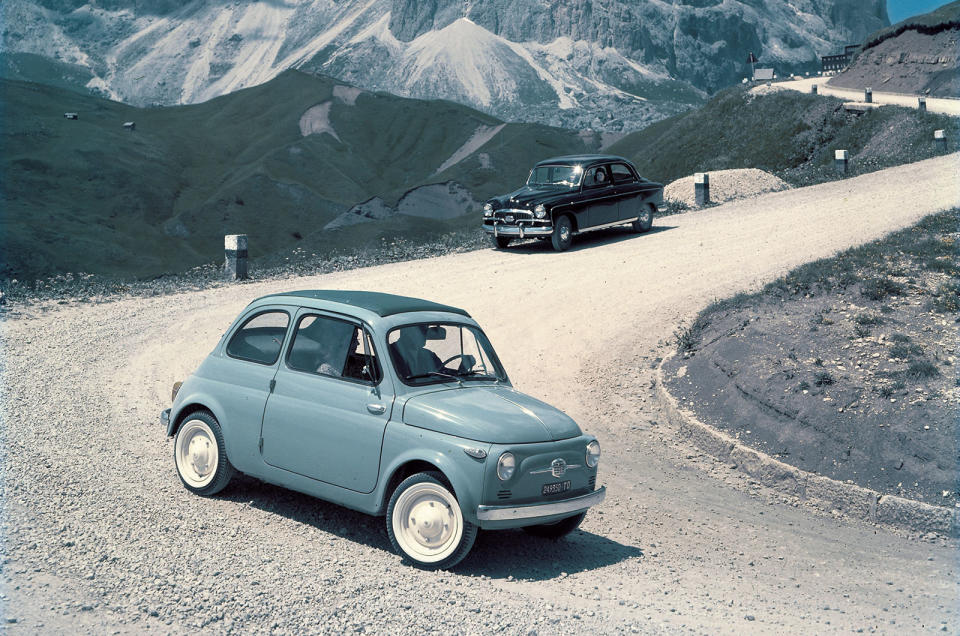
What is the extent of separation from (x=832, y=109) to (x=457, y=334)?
55303 millimetres

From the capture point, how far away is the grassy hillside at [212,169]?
6084cm

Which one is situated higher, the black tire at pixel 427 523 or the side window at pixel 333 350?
the side window at pixel 333 350

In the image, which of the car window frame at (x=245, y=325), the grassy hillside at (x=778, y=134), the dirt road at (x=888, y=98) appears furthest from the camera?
the dirt road at (x=888, y=98)

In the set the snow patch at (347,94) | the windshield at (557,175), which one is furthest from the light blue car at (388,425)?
the snow patch at (347,94)

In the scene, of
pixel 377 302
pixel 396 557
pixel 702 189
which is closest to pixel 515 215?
pixel 702 189

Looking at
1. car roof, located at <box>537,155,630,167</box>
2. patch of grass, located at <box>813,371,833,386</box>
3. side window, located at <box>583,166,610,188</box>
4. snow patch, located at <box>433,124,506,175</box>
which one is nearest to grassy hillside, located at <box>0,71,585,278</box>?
snow patch, located at <box>433,124,506,175</box>

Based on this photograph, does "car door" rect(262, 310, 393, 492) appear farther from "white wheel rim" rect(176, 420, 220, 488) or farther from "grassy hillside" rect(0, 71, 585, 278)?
→ "grassy hillside" rect(0, 71, 585, 278)

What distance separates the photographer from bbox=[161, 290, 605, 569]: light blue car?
6254 millimetres

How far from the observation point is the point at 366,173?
99.0 meters

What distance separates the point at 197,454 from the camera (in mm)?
7668

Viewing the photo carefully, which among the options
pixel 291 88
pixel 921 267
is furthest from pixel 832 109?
pixel 291 88

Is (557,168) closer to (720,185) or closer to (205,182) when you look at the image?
(720,185)

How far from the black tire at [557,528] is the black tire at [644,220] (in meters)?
15.5

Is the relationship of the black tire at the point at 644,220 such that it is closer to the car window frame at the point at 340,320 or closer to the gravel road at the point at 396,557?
the gravel road at the point at 396,557
